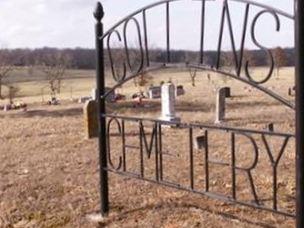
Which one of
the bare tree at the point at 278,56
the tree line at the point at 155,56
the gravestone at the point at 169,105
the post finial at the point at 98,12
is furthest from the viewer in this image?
the gravestone at the point at 169,105

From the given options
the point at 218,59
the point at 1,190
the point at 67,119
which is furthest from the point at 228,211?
the point at 67,119

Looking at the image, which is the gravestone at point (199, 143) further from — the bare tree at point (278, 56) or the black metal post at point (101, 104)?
the black metal post at point (101, 104)

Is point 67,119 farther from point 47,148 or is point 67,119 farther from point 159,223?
point 159,223

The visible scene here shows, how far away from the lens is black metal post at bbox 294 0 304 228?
3533 mm

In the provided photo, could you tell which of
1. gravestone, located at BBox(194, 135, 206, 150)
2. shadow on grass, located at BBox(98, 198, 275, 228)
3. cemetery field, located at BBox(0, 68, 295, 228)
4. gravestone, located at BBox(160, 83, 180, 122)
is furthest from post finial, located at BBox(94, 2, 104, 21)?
gravestone, located at BBox(160, 83, 180, 122)

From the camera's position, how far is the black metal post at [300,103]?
3.53m

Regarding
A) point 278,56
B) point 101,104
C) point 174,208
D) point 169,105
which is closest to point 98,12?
point 101,104

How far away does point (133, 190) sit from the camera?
6.60 m

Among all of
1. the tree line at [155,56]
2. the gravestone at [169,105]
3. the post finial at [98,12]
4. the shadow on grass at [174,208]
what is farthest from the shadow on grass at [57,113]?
the post finial at [98,12]

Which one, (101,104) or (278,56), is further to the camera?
(278,56)

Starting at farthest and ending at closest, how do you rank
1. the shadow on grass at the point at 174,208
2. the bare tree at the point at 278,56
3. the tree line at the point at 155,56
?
the bare tree at the point at 278,56, the shadow on grass at the point at 174,208, the tree line at the point at 155,56

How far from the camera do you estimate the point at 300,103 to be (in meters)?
3.59

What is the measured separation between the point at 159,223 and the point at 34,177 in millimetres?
2842

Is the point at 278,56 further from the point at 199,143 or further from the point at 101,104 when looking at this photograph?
the point at 101,104
